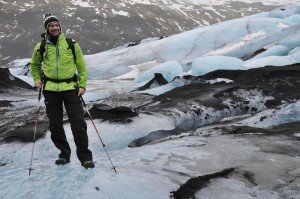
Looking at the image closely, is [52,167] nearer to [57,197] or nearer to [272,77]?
[57,197]

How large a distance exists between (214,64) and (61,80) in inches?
821

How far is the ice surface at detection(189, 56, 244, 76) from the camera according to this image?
88.0 feet

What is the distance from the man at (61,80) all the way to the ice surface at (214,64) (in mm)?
20011

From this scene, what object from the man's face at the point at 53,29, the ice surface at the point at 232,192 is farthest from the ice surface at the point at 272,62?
the man's face at the point at 53,29

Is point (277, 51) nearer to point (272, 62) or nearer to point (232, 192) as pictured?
point (272, 62)

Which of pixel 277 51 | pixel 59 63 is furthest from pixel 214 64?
pixel 59 63

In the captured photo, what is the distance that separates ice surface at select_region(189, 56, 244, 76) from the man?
20011 millimetres

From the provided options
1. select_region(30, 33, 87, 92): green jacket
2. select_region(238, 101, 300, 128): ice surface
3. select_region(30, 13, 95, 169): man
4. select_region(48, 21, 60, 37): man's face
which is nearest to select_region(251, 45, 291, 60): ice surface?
select_region(238, 101, 300, 128): ice surface

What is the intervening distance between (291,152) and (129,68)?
105 feet

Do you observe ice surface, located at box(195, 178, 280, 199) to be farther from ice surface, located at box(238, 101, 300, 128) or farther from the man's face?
ice surface, located at box(238, 101, 300, 128)

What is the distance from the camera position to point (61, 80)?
7.62 metres

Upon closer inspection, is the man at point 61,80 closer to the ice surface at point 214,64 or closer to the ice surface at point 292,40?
the ice surface at point 214,64

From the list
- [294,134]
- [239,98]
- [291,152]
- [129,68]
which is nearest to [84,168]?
[291,152]

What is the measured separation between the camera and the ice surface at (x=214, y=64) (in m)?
26.8
